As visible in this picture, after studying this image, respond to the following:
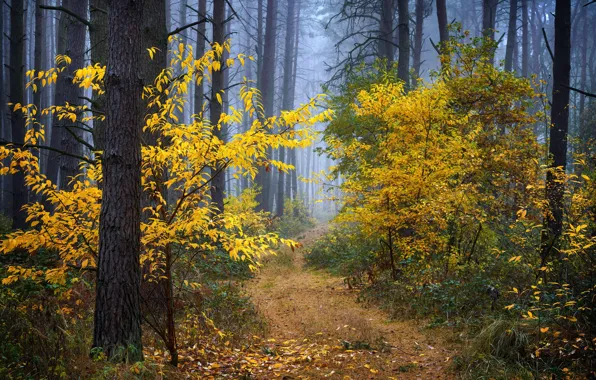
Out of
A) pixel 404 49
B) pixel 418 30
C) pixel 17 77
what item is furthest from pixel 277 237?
pixel 418 30

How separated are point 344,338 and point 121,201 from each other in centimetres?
411

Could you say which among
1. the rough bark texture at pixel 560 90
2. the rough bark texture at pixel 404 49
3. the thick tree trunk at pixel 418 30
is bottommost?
the rough bark texture at pixel 560 90

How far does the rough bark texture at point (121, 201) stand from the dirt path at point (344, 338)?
2.08 metres

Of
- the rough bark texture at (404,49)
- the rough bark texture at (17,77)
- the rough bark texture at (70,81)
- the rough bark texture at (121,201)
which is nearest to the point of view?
the rough bark texture at (121,201)

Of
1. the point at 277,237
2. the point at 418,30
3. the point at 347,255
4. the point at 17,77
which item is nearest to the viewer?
the point at 277,237

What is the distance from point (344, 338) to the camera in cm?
613

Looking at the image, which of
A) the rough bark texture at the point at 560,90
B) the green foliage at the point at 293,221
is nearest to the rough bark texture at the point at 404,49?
the rough bark texture at the point at 560,90

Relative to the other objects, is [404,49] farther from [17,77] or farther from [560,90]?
[17,77]

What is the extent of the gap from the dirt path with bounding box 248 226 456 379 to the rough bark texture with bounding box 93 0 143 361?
208 cm

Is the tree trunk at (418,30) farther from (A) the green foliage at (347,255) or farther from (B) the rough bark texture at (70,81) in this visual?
(B) the rough bark texture at (70,81)

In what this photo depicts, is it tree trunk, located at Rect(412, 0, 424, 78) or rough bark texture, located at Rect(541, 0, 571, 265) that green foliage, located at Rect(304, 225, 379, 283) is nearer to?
rough bark texture, located at Rect(541, 0, 571, 265)

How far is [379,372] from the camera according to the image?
16.1ft

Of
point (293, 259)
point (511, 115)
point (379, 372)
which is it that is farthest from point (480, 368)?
point (293, 259)

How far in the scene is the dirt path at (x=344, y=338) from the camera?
4.93 metres
